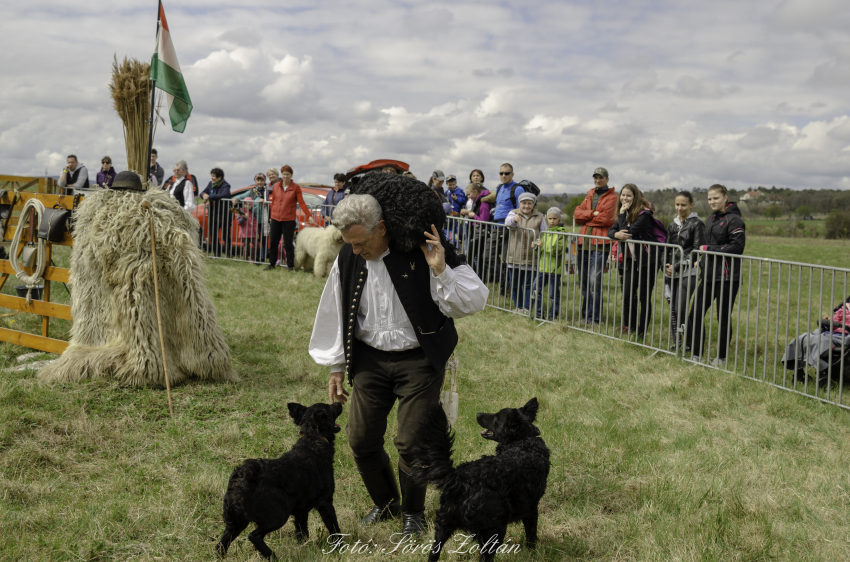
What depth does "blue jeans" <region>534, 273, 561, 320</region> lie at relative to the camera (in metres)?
9.39

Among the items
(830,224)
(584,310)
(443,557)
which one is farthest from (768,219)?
(443,557)

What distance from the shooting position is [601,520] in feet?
12.3

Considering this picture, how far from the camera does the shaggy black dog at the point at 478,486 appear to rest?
2.94 metres

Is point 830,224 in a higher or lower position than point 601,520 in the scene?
higher

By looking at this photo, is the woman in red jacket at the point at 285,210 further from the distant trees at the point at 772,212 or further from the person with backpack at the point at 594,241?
the distant trees at the point at 772,212

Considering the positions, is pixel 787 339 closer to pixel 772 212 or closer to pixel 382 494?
pixel 382 494

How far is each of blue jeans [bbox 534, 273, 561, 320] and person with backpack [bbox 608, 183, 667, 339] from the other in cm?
112

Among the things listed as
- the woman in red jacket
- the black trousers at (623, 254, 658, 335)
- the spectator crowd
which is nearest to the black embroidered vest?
the spectator crowd

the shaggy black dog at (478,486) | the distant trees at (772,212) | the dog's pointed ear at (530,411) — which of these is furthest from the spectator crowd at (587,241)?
the distant trees at (772,212)

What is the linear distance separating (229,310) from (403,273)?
21.5 feet

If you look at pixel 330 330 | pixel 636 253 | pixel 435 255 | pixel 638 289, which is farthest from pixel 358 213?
pixel 636 253

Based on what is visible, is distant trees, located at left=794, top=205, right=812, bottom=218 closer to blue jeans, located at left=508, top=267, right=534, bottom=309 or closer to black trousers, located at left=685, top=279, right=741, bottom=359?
blue jeans, located at left=508, top=267, right=534, bottom=309

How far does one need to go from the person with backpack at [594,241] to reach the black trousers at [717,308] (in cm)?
143

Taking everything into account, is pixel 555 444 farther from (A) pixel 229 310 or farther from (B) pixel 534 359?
(A) pixel 229 310
